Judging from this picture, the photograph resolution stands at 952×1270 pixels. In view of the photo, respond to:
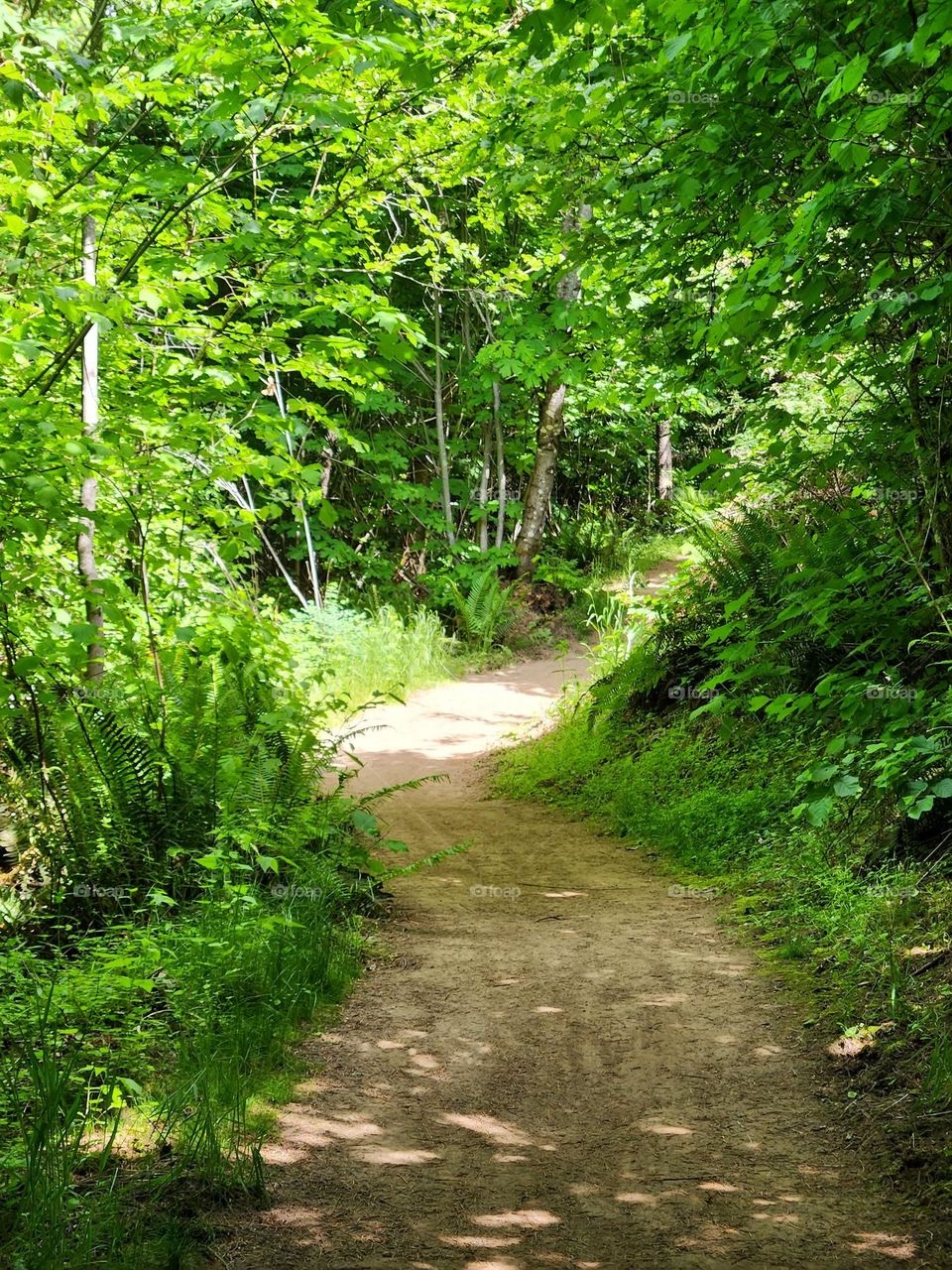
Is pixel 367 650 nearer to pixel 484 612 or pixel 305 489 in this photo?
pixel 484 612

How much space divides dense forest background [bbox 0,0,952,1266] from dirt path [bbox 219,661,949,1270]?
1.04 feet

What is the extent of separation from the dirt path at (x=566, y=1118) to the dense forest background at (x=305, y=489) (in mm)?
318

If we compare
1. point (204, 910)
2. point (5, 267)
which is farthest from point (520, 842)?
point (5, 267)

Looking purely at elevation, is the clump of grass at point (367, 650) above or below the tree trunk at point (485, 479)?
below

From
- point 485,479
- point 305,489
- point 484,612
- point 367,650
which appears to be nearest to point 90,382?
point 305,489

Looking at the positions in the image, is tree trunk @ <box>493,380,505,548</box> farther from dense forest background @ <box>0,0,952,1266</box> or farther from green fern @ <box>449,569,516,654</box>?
dense forest background @ <box>0,0,952,1266</box>

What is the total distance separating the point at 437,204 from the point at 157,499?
13.0m

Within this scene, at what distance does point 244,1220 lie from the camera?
10.1ft

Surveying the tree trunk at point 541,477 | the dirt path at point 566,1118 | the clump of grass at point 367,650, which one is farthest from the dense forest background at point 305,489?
the tree trunk at point 541,477

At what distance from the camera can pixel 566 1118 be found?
12.6 feet

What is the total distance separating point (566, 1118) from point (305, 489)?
351 centimetres

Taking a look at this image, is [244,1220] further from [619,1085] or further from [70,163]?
[70,163]

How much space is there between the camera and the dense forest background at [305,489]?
3693 mm

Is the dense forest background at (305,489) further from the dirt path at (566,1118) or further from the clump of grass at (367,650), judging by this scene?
the clump of grass at (367,650)
